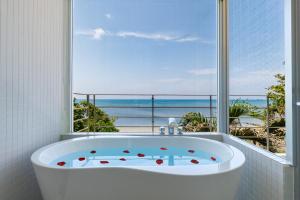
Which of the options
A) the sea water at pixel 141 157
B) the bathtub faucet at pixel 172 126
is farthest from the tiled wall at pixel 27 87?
the bathtub faucet at pixel 172 126

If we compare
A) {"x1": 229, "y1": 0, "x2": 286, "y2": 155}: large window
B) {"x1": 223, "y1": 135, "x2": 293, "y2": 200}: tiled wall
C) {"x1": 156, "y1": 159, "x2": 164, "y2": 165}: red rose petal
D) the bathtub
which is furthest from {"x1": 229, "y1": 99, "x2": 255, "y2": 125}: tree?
{"x1": 156, "y1": 159, "x2": 164, "y2": 165}: red rose petal

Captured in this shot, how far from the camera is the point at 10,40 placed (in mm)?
1649

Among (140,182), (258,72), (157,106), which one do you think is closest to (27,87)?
(140,182)

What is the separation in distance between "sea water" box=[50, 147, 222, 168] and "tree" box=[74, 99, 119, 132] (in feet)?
2.50

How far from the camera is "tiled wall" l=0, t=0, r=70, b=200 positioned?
63.0 inches

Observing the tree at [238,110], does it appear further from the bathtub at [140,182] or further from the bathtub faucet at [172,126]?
the bathtub at [140,182]

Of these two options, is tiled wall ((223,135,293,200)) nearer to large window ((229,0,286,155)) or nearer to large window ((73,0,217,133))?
large window ((229,0,286,155))

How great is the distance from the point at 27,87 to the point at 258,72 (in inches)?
82.1

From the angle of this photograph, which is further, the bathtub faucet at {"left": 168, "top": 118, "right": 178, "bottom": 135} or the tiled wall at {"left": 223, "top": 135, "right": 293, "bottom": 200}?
the bathtub faucet at {"left": 168, "top": 118, "right": 178, "bottom": 135}

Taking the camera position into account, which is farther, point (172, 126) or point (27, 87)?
point (172, 126)

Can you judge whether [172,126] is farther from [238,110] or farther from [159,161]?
[238,110]

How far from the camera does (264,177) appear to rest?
1.74 m

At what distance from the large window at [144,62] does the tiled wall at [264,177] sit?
1.00 m

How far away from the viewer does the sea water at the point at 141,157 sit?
2159 millimetres
